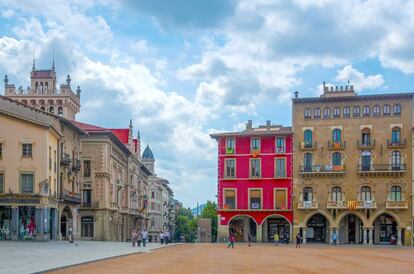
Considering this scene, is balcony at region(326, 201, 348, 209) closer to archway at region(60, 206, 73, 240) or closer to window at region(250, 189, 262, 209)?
window at region(250, 189, 262, 209)

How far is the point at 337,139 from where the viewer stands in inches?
3479

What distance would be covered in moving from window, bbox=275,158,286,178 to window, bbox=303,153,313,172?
9.22 ft

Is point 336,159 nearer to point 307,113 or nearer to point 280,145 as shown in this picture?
point 307,113

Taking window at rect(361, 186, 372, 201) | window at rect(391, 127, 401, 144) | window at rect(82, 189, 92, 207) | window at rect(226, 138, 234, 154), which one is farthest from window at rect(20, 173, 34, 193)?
window at rect(391, 127, 401, 144)

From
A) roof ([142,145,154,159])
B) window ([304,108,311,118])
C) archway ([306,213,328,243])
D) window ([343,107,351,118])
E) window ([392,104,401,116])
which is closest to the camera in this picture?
window ([392,104,401,116])

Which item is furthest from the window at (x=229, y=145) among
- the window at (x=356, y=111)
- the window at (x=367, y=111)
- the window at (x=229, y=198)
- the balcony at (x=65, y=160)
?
the balcony at (x=65, y=160)

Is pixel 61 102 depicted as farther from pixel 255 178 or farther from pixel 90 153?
pixel 255 178

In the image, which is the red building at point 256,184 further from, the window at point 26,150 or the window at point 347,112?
the window at point 26,150

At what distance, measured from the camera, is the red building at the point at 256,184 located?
89.7m

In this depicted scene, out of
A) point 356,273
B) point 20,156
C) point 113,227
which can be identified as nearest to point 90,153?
point 113,227

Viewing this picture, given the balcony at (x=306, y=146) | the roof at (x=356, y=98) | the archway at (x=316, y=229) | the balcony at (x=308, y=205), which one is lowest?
the archway at (x=316, y=229)

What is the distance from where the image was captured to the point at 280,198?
89812 mm

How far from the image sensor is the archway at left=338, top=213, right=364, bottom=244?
88125mm

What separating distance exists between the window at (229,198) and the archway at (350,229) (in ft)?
46.3
